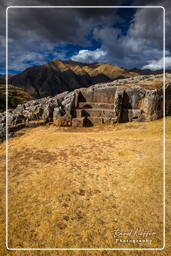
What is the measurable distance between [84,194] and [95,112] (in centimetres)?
1733

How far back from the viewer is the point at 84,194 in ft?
27.7

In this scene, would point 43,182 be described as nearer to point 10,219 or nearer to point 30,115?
point 10,219

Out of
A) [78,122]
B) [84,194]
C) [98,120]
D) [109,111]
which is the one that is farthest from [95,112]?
[84,194]

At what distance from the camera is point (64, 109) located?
82.6 ft

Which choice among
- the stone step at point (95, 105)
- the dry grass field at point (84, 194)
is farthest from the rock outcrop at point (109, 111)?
the dry grass field at point (84, 194)

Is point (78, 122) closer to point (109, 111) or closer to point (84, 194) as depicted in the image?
point (109, 111)

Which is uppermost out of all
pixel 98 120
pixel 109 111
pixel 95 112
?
pixel 109 111

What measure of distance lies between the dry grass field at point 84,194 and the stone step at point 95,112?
8544mm

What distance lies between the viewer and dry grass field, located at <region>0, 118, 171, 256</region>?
19.5ft

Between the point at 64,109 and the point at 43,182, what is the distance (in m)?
17.3

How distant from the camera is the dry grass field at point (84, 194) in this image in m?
5.95

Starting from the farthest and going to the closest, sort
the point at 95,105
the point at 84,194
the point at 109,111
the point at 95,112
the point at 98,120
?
the point at 95,105 < the point at 95,112 < the point at 98,120 < the point at 109,111 < the point at 84,194

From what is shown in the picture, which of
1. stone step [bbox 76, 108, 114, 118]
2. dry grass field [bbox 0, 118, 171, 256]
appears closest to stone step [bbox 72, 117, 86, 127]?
stone step [bbox 76, 108, 114, 118]

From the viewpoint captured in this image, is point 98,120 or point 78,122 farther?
point 98,120
